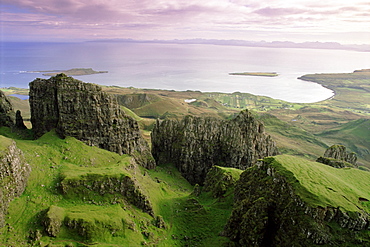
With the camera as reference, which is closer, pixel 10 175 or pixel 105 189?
pixel 10 175

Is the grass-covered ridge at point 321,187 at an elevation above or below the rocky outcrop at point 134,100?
above

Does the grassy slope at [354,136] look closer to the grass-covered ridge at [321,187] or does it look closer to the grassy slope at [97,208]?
the grass-covered ridge at [321,187]

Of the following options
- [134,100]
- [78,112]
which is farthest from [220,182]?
[134,100]

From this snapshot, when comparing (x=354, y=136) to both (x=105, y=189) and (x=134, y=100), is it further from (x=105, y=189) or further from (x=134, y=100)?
(x=105, y=189)

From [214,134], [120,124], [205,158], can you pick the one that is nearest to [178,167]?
[205,158]

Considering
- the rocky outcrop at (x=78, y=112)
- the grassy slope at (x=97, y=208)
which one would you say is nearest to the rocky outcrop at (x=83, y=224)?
the grassy slope at (x=97, y=208)

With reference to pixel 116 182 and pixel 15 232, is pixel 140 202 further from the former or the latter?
pixel 15 232
